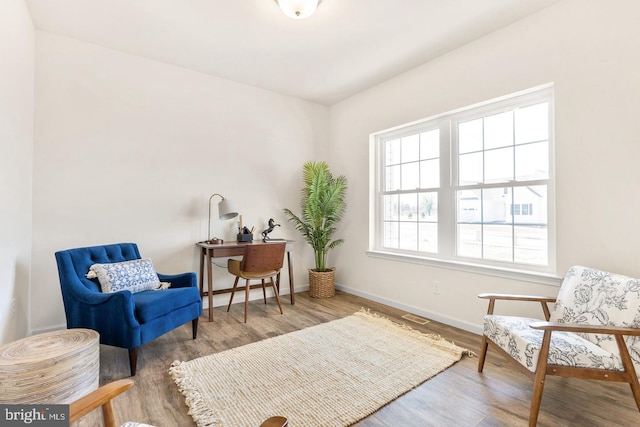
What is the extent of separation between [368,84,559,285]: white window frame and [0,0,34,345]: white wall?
340 centimetres

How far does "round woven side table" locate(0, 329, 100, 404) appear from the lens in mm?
1403

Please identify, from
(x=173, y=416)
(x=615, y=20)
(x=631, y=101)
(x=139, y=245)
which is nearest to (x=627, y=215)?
(x=631, y=101)

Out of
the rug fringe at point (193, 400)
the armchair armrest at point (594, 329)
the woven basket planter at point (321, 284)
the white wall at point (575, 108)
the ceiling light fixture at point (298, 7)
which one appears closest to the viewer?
the armchair armrest at point (594, 329)

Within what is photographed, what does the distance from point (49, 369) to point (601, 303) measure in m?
3.04

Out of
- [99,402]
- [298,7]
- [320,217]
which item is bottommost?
[99,402]

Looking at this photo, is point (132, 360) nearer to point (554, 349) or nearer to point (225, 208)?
point (225, 208)

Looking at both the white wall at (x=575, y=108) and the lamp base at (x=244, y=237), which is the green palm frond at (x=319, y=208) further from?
the white wall at (x=575, y=108)

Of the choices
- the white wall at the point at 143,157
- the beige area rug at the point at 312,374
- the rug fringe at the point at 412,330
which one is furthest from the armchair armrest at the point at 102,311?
the rug fringe at the point at 412,330

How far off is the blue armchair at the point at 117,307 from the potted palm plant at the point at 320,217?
1.82 m

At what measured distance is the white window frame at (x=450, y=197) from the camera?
2502 millimetres

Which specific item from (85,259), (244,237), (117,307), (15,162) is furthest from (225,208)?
(15,162)

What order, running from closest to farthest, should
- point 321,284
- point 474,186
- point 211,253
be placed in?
point 474,186 < point 211,253 < point 321,284

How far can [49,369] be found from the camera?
1479mm

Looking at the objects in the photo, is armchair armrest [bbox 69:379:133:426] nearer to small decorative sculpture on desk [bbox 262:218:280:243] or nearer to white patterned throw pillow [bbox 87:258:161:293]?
white patterned throw pillow [bbox 87:258:161:293]
